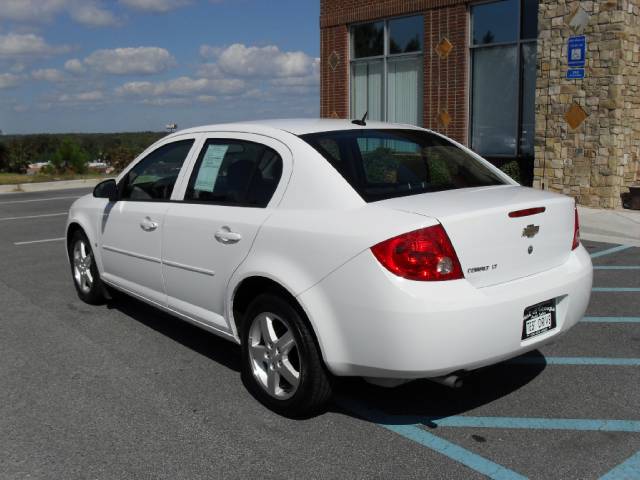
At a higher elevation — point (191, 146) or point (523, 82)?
point (523, 82)

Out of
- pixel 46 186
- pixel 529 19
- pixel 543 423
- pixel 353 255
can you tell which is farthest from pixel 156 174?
pixel 46 186

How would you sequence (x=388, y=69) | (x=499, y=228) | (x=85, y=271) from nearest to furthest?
(x=499, y=228) → (x=85, y=271) → (x=388, y=69)

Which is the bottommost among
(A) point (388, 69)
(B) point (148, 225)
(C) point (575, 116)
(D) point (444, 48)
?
(B) point (148, 225)

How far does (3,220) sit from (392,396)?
472 inches

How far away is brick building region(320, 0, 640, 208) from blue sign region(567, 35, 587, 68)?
0.06 feet

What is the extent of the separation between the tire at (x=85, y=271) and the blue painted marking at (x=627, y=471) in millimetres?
4580

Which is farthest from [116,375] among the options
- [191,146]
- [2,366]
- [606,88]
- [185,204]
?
[606,88]

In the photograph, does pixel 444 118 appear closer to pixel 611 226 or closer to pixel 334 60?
pixel 334 60

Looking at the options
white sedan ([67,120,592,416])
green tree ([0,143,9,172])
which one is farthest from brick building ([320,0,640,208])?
green tree ([0,143,9,172])

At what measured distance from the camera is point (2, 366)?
501 cm

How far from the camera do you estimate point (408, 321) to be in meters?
3.38

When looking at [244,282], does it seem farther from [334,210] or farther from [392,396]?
[392,396]

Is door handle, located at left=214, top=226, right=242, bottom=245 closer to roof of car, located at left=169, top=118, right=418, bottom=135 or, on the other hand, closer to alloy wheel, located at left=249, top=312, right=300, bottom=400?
alloy wheel, located at left=249, top=312, right=300, bottom=400

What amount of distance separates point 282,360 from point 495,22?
12.4 metres
